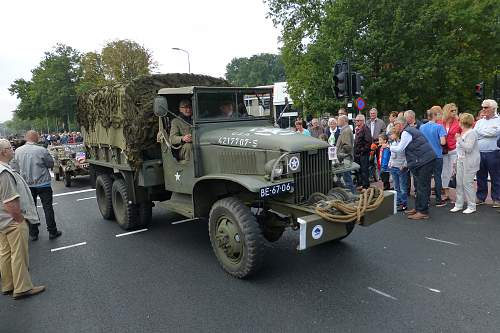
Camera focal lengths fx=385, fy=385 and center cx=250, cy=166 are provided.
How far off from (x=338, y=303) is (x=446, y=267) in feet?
5.33

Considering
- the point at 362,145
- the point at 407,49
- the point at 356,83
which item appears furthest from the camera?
the point at 407,49

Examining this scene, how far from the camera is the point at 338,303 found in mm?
3795

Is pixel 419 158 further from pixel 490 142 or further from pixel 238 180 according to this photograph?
pixel 238 180

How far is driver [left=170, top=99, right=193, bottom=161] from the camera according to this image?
5.27m

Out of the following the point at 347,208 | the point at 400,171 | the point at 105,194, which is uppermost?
the point at 347,208

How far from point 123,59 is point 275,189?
38.4m

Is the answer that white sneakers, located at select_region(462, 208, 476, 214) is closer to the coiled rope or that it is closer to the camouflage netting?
the coiled rope

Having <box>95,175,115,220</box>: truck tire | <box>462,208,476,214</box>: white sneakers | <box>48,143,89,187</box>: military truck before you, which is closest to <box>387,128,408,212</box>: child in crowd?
<box>462,208,476,214</box>: white sneakers

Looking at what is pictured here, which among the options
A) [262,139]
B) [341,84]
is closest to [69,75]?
[341,84]

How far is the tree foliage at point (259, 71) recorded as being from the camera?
103 meters

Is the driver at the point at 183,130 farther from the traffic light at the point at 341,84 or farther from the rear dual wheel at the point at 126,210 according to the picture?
the traffic light at the point at 341,84

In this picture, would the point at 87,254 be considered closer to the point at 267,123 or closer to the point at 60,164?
the point at 267,123

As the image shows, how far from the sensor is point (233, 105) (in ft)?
18.5

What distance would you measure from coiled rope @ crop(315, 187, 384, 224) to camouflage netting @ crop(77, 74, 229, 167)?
10.0 ft
